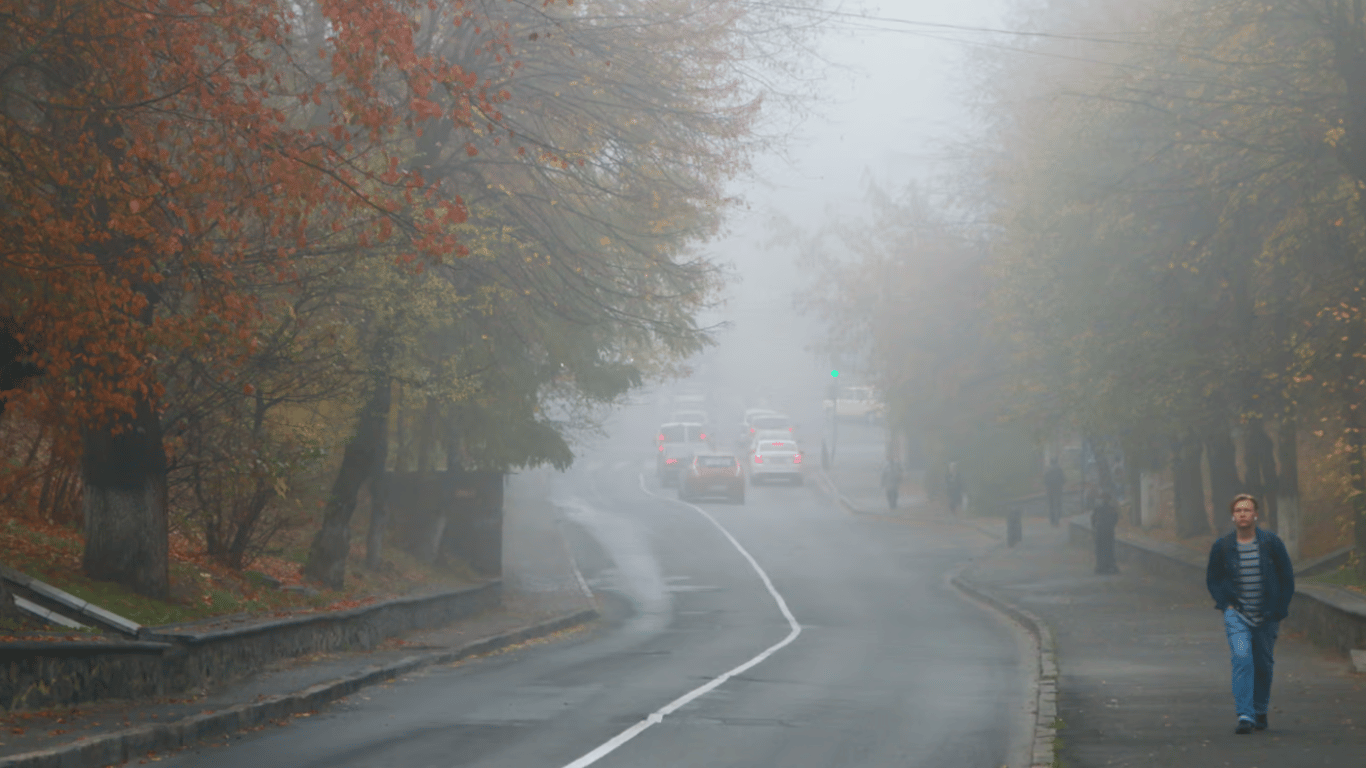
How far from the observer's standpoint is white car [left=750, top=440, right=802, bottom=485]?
62031 mm

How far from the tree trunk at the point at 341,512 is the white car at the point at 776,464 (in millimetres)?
41730

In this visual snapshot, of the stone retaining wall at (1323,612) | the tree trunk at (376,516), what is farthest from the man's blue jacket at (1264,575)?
the tree trunk at (376,516)

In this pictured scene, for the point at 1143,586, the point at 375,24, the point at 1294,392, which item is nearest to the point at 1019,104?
the point at 1143,586

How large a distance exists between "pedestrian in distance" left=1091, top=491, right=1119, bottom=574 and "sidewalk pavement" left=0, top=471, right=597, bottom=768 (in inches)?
409

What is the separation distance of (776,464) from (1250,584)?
5149 cm

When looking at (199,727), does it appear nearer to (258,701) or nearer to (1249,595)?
Answer: (258,701)

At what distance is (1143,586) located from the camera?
2662cm

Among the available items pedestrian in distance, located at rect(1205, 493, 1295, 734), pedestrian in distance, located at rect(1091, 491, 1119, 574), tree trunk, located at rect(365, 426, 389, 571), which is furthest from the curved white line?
tree trunk, located at rect(365, 426, 389, 571)

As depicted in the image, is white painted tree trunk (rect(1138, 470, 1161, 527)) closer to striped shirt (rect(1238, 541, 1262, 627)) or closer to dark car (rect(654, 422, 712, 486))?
dark car (rect(654, 422, 712, 486))

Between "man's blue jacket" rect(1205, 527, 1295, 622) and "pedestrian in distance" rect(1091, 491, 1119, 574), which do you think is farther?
"pedestrian in distance" rect(1091, 491, 1119, 574)

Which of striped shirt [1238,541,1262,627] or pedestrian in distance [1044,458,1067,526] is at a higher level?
pedestrian in distance [1044,458,1067,526]

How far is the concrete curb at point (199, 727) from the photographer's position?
359 inches

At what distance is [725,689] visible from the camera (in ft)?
49.7

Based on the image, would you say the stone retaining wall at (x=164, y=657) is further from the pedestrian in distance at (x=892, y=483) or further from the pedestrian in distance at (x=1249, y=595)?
the pedestrian in distance at (x=892, y=483)
